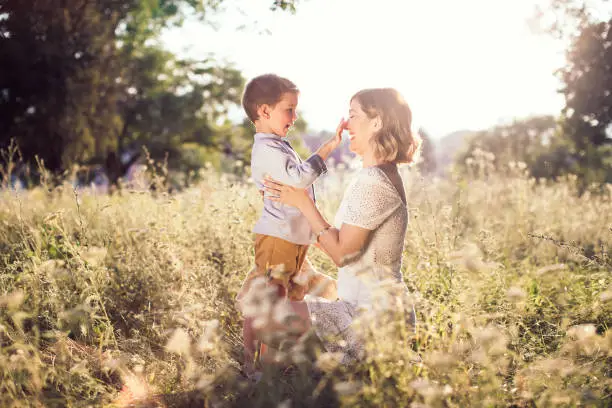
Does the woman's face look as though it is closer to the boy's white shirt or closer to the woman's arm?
the boy's white shirt

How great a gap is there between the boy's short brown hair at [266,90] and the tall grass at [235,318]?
4.00 feet

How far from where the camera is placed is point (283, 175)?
3.00 m

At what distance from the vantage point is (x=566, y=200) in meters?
7.19

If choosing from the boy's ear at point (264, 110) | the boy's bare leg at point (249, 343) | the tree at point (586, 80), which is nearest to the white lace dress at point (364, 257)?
the boy's bare leg at point (249, 343)

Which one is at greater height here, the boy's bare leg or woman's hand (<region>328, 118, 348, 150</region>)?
woman's hand (<region>328, 118, 348, 150</region>)

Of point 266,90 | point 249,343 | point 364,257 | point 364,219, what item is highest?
point 266,90

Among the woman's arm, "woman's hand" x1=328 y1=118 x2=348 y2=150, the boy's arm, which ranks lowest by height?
the woman's arm

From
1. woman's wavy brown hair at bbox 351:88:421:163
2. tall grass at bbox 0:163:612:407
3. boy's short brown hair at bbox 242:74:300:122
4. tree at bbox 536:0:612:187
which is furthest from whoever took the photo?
tree at bbox 536:0:612:187

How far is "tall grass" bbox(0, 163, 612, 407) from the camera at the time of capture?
222 cm

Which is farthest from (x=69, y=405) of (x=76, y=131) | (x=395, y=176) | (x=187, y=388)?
(x=76, y=131)

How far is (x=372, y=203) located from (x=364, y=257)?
1.10 feet

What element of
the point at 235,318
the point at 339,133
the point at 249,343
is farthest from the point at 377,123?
the point at 235,318

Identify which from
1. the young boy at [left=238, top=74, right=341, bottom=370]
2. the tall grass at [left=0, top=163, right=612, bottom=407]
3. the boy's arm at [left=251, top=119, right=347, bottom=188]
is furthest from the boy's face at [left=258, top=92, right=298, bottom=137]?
the tall grass at [left=0, top=163, right=612, bottom=407]

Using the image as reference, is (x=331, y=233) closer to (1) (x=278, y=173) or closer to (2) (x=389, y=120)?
(1) (x=278, y=173)
